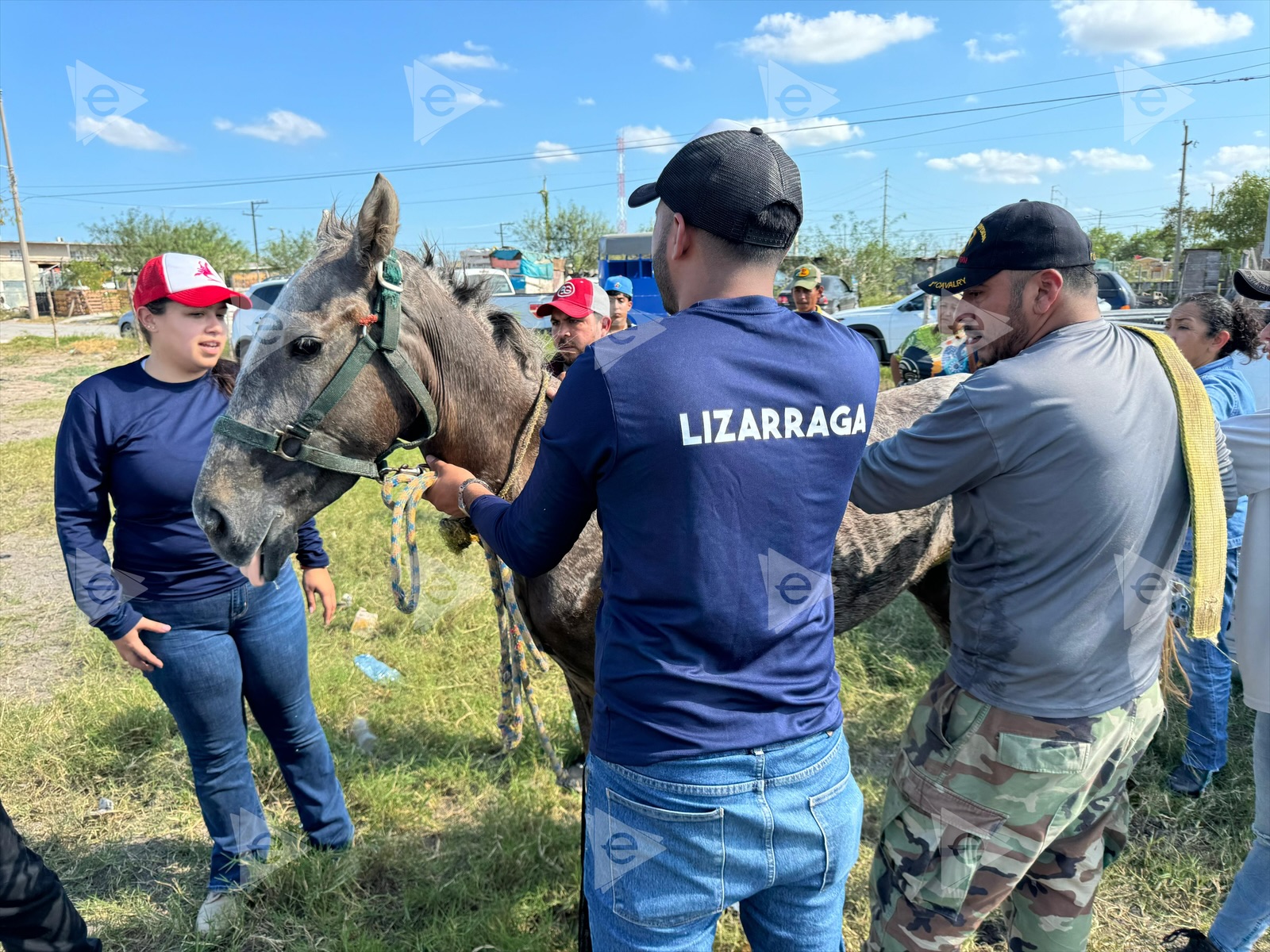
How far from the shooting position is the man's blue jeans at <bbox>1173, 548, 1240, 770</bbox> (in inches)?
137

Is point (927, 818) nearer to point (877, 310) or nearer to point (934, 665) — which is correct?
point (934, 665)

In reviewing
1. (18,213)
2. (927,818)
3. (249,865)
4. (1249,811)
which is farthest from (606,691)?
(18,213)

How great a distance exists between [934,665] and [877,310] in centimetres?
1250

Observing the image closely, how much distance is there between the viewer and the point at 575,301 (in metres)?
4.78

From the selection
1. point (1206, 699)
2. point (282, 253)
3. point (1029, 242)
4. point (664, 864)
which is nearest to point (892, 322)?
point (1206, 699)

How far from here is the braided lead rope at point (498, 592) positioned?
217 cm

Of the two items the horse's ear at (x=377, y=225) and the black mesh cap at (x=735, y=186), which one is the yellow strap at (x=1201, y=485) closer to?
the black mesh cap at (x=735, y=186)

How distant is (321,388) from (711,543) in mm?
1335

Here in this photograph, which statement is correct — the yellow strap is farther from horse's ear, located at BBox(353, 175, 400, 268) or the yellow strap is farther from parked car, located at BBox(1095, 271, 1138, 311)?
parked car, located at BBox(1095, 271, 1138, 311)

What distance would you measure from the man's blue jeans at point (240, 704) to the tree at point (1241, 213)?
123 feet

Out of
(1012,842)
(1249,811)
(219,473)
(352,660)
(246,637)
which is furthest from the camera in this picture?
(352,660)

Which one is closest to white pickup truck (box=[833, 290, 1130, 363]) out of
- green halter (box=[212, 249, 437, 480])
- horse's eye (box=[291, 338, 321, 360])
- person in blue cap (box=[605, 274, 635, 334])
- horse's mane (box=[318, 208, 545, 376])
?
person in blue cap (box=[605, 274, 635, 334])

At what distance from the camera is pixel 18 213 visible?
2892 centimetres

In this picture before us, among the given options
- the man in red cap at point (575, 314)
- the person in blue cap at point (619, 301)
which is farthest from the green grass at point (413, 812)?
the person in blue cap at point (619, 301)
